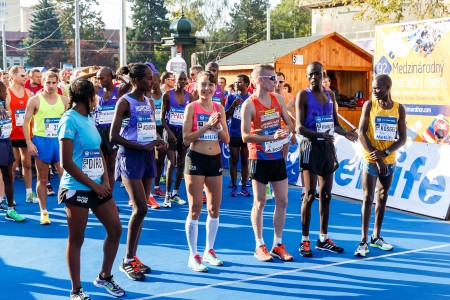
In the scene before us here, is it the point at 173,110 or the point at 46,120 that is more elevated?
the point at 173,110

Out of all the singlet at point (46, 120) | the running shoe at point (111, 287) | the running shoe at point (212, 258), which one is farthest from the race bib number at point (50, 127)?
the running shoe at point (111, 287)

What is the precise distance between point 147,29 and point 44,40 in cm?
1585

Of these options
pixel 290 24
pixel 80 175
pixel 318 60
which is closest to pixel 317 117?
pixel 80 175

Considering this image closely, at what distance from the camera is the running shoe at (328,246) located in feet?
22.0

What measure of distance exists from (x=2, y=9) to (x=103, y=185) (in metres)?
200

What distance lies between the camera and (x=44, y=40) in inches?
3095

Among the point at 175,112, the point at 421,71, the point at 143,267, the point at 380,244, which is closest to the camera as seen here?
the point at 143,267

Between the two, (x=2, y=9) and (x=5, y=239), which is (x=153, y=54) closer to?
(x=5, y=239)

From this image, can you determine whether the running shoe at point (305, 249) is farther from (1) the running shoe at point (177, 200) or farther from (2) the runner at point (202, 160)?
(1) the running shoe at point (177, 200)

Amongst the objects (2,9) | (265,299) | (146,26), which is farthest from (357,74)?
(2,9)

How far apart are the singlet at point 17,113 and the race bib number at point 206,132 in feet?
15.5

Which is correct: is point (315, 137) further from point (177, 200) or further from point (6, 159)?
point (6, 159)

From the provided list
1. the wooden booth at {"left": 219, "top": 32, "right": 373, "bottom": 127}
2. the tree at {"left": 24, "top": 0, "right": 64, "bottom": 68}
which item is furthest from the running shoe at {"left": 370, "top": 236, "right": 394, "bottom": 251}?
the tree at {"left": 24, "top": 0, "right": 64, "bottom": 68}

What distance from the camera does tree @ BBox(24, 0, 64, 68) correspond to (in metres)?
78.0
